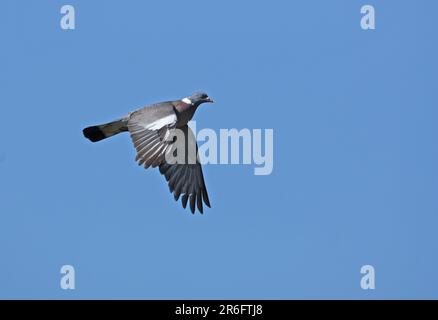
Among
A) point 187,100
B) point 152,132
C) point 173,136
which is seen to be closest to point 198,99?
point 187,100

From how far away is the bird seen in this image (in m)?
15.8

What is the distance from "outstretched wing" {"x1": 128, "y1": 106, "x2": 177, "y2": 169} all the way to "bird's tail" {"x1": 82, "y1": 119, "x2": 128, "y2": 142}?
1.72ft

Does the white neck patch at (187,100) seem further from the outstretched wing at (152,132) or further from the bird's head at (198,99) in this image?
the outstretched wing at (152,132)

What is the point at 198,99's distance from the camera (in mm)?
16984

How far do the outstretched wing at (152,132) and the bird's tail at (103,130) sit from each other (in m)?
0.52

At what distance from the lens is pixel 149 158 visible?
1531cm

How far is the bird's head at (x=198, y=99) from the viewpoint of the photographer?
55.5 feet

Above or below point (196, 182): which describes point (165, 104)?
above

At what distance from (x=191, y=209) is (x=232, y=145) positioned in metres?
1.26

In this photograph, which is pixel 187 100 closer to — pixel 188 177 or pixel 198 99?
pixel 198 99

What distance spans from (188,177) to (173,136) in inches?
50.6

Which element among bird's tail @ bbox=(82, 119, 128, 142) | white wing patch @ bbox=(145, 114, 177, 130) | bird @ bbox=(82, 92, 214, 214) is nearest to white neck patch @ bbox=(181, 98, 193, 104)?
bird @ bbox=(82, 92, 214, 214)
